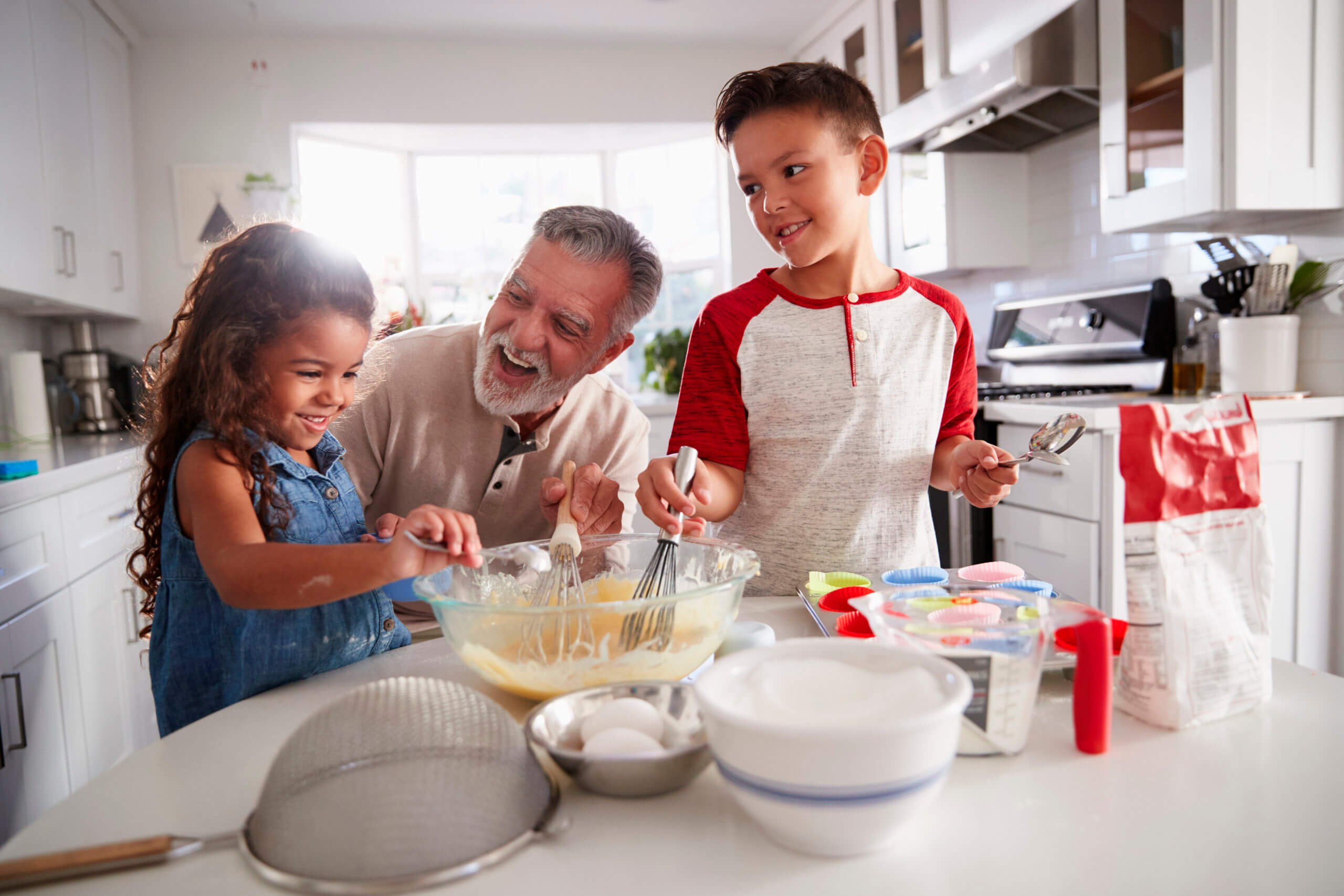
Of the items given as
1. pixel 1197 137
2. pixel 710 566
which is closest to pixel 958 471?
pixel 710 566

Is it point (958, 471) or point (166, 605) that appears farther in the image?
point (958, 471)

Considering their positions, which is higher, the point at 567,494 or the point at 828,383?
the point at 828,383

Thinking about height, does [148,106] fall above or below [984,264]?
above

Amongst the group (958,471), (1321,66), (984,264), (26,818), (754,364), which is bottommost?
(26,818)

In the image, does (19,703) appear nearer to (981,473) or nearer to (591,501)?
(591,501)

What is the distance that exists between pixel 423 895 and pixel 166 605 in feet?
2.16

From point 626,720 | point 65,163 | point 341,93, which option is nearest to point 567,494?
point 626,720

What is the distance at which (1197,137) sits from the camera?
1963mm

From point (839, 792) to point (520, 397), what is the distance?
1.02 m

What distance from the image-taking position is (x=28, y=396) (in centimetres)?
272

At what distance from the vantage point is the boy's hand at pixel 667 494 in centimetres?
89

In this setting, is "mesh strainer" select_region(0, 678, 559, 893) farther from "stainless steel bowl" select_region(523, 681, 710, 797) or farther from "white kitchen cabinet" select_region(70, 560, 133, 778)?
"white kitchen cabinet" select_region(70, 560, 133, 778)

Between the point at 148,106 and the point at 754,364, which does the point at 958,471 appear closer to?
the point at 754,364

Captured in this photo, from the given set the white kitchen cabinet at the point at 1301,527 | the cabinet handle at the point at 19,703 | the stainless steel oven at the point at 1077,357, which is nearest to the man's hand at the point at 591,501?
the cabinet handle at the point at 19,703
